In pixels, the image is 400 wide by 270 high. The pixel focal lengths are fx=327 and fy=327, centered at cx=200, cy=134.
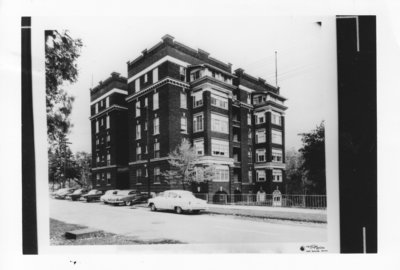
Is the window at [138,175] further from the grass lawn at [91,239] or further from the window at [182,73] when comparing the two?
the window at [182,73]

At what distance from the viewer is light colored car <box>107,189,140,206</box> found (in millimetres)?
6116

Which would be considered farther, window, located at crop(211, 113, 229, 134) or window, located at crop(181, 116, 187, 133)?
window, located at crop(211, 113, 229, 134)

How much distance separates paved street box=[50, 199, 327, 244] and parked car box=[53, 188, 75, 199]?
107 mm

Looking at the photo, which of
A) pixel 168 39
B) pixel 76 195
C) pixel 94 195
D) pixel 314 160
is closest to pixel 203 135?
pixel 168 39

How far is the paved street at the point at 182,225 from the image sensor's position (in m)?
5.17

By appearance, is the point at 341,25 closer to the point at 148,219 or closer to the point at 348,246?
the point at 348,246

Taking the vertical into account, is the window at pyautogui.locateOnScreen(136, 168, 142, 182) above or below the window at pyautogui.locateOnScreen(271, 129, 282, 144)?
below

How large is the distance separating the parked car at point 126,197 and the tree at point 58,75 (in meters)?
1.52

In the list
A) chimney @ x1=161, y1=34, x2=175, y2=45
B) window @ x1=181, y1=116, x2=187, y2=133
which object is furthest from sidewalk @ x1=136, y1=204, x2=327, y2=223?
chimney @ x1=161, y1=34, x2=175, y2=45

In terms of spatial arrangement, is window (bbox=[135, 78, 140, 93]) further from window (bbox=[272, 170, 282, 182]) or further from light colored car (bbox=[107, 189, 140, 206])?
window (bbox=[272, 170, 282, 182])

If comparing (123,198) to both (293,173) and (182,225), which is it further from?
(293,173)

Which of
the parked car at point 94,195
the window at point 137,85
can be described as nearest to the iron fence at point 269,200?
the parked car at point 94,195
